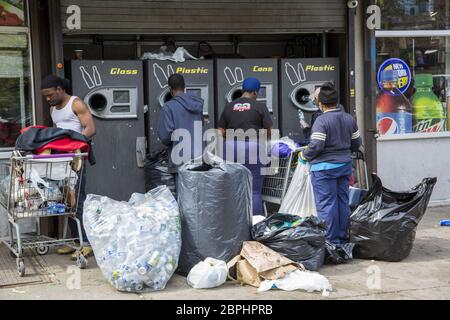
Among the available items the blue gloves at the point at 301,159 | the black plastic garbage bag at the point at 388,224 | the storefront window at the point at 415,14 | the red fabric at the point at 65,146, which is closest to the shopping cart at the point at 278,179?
the blue gloves at the point at 301,159

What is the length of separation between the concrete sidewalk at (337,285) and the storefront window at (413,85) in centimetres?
243

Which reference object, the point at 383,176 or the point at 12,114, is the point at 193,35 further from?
the point at 383,176

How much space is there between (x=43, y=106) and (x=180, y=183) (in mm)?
2010

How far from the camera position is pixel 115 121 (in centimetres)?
706

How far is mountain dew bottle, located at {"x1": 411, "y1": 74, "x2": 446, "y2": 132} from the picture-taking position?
8562 millimetres

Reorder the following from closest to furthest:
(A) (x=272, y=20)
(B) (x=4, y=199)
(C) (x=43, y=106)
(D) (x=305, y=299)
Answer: (D) (x=305, y=299), (B) (x=4, y=199), (C) (x=43, y=106), (A) (x=272, y=20)

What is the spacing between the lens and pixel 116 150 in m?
7.10

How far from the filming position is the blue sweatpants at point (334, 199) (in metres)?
6.07

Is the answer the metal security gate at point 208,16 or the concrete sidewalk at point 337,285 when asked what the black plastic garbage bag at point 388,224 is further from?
the metal security gate at point 208,16

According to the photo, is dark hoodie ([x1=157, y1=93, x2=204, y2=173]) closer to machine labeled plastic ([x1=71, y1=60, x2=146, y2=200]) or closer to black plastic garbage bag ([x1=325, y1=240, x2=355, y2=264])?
machine labeled plastic ([x1=71, y1=60, x2=146, y2=200])

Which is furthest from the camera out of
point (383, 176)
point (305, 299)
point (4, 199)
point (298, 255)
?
point (383, 176)

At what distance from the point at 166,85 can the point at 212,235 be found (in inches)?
91.7

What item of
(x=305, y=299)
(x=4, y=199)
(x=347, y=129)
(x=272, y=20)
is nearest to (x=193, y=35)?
(x=272, y=20)

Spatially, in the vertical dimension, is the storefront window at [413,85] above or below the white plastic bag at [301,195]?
above
